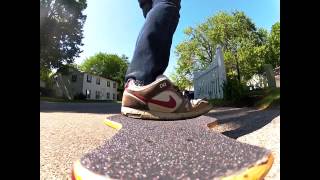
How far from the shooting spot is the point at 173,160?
2.51 feet

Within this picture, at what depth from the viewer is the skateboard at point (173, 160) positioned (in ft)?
2.10

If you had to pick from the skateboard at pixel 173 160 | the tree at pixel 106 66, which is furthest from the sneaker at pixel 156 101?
the tree at pixel 106 66

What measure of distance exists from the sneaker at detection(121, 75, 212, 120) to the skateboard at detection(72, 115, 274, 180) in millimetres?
194

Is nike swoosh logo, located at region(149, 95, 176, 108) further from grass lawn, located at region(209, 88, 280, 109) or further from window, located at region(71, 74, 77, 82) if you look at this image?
window, located at region(71, 74, 77, 82)

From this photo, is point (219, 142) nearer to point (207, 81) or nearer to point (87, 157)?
point (87, 157)

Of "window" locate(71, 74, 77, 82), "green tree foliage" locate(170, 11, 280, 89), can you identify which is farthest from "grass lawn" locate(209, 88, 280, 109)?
"window" locate(71, 74, 77, 82)

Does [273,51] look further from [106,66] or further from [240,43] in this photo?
[106,66]

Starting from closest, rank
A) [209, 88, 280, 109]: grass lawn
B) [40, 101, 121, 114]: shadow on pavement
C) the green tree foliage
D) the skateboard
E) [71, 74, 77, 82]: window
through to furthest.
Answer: the skateboard → [209, 88, 280, 109]: grass lawn → the green tree foliage → [40, 101, 121, 114]: shadow on pavement → [71, 74, 77, 82]: window

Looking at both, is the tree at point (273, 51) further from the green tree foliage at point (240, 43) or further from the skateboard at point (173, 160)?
the skateboard at point (173, 160)

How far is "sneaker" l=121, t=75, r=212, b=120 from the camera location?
1198 mm

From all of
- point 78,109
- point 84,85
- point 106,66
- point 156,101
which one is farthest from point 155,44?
point 106,66

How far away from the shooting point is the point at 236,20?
13.6 ft
